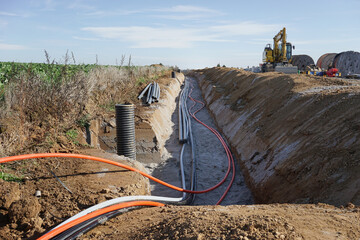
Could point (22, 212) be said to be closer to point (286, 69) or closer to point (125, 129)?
point (125, 129)

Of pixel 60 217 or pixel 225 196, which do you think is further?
pixel 225 196

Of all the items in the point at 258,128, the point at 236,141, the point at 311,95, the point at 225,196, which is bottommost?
the point at 225,196

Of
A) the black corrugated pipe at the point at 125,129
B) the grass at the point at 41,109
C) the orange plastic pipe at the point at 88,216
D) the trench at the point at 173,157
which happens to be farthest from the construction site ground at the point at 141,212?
the black corrugated pipe at the point at 125,129

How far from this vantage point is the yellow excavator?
22297 millimetres

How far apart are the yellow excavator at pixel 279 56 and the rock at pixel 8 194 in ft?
71.6

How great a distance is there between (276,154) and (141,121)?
14.3ft

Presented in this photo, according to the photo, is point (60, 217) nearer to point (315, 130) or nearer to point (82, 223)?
point (82, 223)

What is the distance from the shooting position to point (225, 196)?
20.4 ft

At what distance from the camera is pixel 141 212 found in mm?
3787

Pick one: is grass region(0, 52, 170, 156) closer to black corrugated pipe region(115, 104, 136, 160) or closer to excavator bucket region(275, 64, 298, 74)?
black corrugated pipe region(115, 104, 136, 160)

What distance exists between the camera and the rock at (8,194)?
3.52 metres

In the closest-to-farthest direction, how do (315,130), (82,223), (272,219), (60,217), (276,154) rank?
(272,219) < (82,223) < (60,217) < (315,130) < (276,154)

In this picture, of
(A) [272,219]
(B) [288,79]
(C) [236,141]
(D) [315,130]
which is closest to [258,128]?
(C) [236,141]

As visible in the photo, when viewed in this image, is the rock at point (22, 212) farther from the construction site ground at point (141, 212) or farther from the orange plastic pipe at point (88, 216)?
the orange plastic pipe at point (88, 216)
